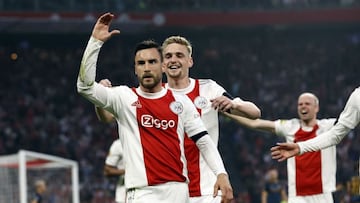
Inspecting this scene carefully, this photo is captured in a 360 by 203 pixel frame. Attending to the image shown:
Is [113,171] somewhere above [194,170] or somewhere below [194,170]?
below

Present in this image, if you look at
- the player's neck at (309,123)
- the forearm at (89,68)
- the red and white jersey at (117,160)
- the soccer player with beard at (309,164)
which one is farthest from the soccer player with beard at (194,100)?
the red and white jersey at (117,160)

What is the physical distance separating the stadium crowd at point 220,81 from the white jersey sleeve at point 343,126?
18.6 meters

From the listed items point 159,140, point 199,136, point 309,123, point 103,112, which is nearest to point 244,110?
point 199,136

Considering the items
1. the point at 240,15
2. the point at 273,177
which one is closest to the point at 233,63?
the point at 240,15

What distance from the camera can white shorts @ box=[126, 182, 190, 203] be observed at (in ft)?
22.6

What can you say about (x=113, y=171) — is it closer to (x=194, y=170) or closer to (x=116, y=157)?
(x=116, y=157)

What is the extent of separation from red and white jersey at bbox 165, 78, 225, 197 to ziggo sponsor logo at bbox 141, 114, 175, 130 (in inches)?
49.0

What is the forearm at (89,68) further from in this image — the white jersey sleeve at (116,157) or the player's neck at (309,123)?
the white jersey sleeve at (116,157)

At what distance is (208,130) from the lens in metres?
8.41

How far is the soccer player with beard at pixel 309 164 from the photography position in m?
11.2

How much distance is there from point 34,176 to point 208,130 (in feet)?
45.6

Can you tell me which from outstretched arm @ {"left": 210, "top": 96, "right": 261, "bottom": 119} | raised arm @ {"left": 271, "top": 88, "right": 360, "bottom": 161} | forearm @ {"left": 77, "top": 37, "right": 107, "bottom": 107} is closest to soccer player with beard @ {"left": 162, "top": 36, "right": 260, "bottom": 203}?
outstretched arm @ {"left": 210, "top": 96, "right": 261, "bottom": 119}

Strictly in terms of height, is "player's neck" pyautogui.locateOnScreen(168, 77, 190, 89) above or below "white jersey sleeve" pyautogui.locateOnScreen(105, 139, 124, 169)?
above

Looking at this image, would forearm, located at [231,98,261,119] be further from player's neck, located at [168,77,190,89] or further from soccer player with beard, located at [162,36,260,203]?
player's neck, located at [168,77,190,89]
